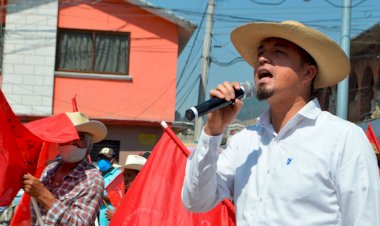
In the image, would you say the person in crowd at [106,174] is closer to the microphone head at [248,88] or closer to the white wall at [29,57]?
the microphone head at [248,88]

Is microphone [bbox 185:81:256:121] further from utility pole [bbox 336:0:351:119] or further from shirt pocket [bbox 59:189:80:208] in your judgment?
utility pole [bbox 336:0:351:119]

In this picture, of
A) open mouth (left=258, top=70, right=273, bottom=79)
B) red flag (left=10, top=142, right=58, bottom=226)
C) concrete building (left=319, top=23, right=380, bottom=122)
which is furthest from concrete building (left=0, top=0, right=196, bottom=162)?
open mouth (left=258, top=70, right=273, bottom=79)

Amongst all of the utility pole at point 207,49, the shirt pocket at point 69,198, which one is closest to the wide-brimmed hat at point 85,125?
the shirt pocket at point 69,198

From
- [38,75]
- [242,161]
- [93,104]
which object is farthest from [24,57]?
[242,161]

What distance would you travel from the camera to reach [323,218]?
280 cm

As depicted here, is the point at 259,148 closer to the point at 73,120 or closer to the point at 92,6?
the point at 73,120

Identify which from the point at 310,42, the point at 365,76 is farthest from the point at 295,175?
the point at 365,76

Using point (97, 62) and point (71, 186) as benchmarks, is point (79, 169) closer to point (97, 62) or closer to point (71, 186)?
point (71, 186)

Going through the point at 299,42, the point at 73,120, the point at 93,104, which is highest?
the point at 299,42

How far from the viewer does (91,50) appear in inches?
811

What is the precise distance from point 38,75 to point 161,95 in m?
3.81

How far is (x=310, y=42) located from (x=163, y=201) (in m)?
2.34

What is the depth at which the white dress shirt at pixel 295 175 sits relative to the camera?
2.78 m

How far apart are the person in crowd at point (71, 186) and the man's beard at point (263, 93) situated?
6.85ft
